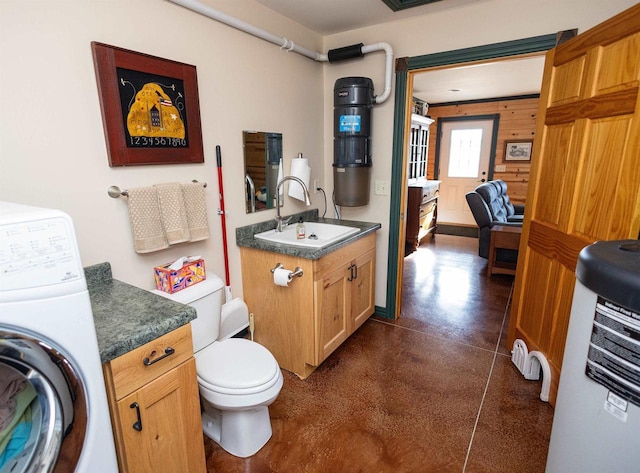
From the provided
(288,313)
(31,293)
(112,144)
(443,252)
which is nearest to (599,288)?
(31,293)

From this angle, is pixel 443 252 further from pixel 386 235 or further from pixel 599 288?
pixel 599 288

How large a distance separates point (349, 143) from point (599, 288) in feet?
6.29

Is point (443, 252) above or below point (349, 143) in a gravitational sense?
below

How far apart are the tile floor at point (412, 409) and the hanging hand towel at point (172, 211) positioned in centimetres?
106

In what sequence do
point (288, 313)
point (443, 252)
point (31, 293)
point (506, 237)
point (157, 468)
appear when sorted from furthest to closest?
point (443, 252) < point (506, 237) < point (288, 313) < point (157, 468) < point (31, 293)

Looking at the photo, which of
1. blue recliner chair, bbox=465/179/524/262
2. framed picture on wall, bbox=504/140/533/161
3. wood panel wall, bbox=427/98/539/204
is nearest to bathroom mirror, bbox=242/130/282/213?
blue recliner chair, bbox=465/179/524/262

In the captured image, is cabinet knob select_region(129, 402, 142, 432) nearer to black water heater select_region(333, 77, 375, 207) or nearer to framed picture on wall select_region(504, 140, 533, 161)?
black water heater select_region(333, 77, 375, 207)

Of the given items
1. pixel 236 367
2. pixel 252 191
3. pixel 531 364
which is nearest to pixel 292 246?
pixel 252 191

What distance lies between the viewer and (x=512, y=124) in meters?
5.88

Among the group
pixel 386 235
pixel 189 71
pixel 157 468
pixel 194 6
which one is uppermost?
pixel 194 6

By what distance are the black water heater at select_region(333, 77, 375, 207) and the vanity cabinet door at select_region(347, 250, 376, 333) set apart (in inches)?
18.4

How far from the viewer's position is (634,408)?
2.78ft

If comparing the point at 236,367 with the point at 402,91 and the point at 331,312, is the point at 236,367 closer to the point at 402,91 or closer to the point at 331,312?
the point at 331,312

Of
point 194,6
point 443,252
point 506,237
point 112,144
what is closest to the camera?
point 112,144
